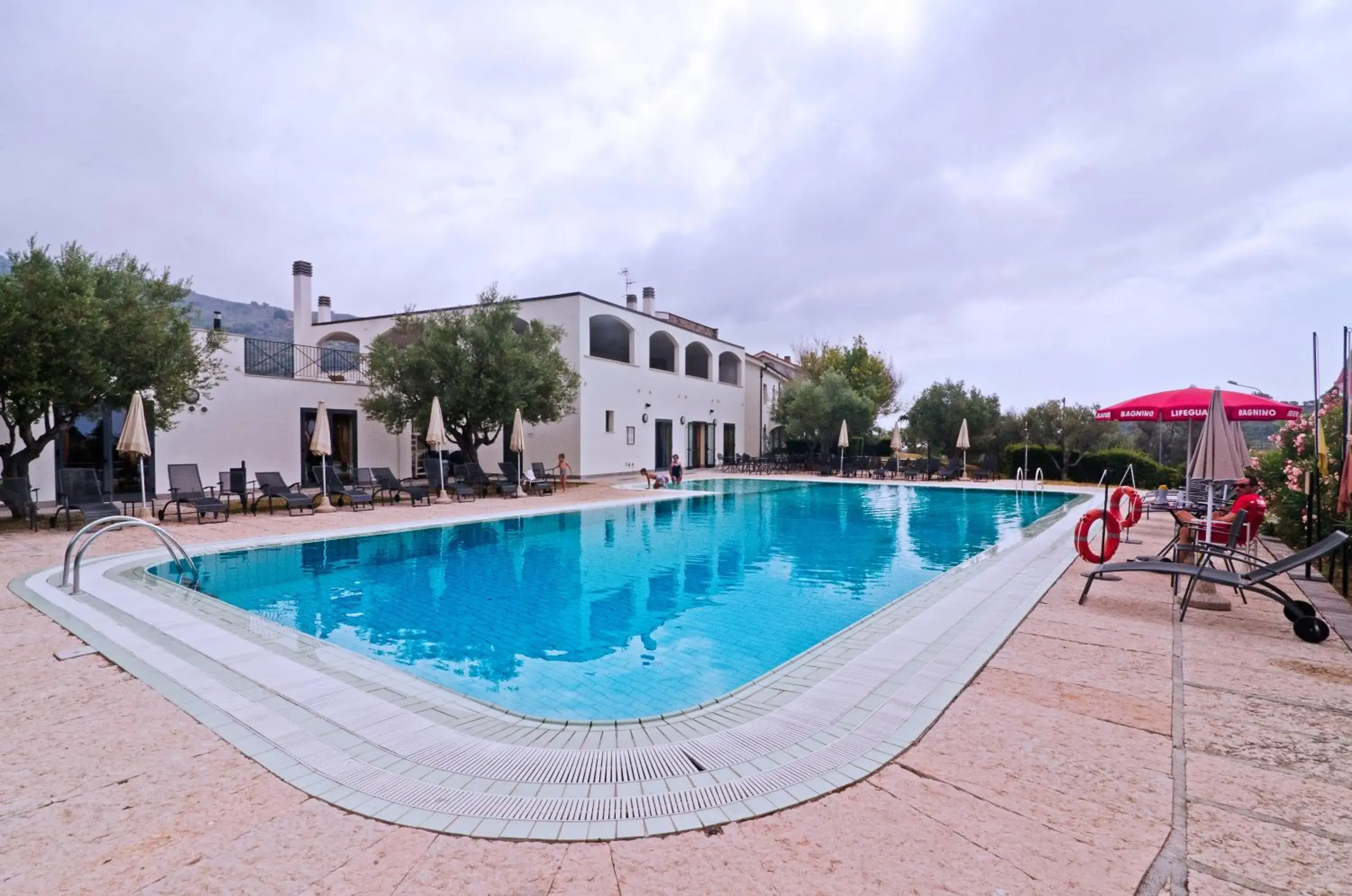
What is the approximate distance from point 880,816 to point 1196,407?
346 inches

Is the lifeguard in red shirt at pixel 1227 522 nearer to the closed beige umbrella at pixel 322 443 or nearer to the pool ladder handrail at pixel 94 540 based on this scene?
the pool ladder handrail at pixel 94 540

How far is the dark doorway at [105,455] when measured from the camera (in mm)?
13664

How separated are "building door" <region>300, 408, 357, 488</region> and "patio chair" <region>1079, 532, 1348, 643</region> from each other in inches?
695

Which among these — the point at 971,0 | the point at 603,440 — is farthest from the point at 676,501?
the point at 971,0

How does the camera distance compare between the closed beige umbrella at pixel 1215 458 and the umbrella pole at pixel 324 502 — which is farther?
the umbrella pole at pixel 324 502

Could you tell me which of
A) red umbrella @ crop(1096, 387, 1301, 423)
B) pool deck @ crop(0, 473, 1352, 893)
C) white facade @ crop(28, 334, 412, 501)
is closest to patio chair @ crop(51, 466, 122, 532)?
white facade @ crop(28, 334, 412, 501)

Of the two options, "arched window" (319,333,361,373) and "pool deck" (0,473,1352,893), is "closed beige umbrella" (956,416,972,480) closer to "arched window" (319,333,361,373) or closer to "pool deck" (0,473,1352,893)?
"pool deck" (0,473,1352,893)

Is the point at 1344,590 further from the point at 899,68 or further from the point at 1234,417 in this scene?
the point at 899,68

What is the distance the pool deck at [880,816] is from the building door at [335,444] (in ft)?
50.9

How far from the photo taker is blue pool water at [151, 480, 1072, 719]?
16.3 ft

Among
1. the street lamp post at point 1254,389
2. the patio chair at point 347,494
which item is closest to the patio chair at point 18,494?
the patio chair at point 347,494

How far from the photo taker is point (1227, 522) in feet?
25.9

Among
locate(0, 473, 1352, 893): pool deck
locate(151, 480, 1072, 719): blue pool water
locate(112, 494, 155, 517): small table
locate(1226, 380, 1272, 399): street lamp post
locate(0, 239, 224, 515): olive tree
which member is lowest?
locate(151, 480, 1072, 719): blue pool water

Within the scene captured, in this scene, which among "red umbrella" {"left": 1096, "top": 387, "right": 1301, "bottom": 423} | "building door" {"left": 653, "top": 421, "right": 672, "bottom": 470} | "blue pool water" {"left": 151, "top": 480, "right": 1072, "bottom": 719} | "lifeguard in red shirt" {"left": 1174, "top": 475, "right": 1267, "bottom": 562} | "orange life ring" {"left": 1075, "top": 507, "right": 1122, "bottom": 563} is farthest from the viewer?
"building door" {"left": 653, "top": 421, "right": 672, "bottom": 470}
